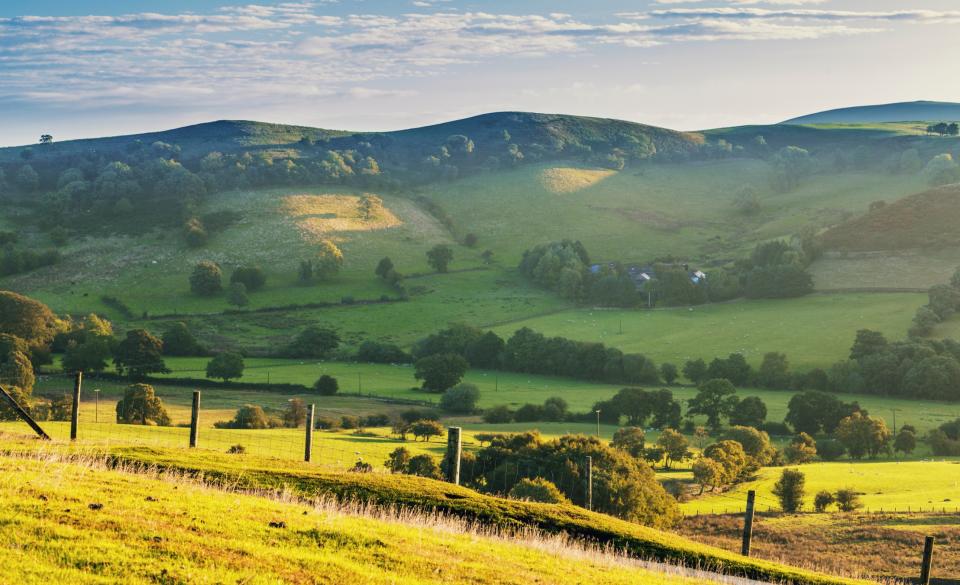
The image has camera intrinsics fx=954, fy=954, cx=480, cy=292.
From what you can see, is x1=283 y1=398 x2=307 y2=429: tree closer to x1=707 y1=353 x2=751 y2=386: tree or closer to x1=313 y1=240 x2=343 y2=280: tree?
x1=707 y1=353 x2=751 y2=386: tree

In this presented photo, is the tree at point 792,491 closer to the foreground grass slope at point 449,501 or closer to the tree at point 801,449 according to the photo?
the tree at point 801,449

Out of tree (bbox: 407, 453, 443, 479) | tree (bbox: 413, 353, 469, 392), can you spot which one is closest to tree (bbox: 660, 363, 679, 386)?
tree (bbox: 413, 353, 469, 392)

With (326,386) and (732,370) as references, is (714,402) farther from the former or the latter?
(326,386)

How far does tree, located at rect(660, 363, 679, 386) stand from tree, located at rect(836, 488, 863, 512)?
4779 cm

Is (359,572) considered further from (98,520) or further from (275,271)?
(275,271)

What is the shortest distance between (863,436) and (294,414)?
45.6m

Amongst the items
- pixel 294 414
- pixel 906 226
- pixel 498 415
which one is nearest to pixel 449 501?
pixel 294 414

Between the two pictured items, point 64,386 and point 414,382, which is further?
point 414,382

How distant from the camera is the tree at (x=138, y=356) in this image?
3848 inches

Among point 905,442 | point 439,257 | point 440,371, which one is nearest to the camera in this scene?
point 905,442

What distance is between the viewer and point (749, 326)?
124m

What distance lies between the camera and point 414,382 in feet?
347

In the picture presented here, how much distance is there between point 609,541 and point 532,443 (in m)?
26.3

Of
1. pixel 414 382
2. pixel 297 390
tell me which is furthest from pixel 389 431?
pixel 414 382
